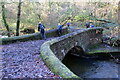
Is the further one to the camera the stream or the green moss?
the stream

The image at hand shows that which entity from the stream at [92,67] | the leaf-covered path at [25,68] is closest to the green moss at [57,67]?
the leaf-covered path at [25,68]

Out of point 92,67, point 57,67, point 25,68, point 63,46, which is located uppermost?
point 57,67

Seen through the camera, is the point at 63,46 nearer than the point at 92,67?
Yes

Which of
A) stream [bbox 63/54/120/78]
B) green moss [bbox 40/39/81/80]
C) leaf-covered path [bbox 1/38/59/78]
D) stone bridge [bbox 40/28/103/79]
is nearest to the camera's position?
green moss [bbox 40/39/81/80]

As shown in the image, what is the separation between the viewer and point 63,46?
10695 mm

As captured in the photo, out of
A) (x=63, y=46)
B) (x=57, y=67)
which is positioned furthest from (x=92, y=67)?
(x=57, y=67)

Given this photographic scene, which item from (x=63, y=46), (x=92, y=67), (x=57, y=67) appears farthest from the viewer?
(x=92, y=67)

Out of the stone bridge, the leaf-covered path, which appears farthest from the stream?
the leaf-covered path

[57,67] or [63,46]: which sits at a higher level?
[57,67]

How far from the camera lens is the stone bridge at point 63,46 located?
4.95 metres

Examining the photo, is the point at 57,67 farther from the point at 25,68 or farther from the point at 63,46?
the point at 63,46

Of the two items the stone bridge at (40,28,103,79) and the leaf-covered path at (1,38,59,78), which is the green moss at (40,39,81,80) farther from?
the leaf-covered path at (1,38,59,78)

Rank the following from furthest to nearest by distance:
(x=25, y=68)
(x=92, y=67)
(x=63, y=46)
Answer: (x=92, y=67) → (x=63, y=46) → (x=25, y=68)

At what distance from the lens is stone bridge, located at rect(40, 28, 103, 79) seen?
495cm
